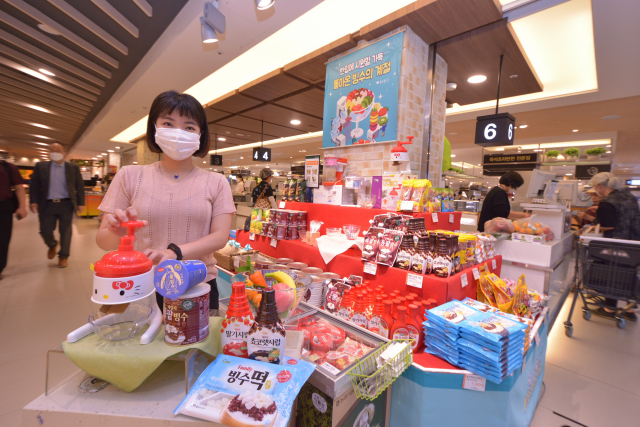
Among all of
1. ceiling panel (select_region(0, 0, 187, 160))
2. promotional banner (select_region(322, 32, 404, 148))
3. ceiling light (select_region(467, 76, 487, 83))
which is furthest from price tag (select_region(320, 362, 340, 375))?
ceiling light (select_region(467, 76, 487, 83))

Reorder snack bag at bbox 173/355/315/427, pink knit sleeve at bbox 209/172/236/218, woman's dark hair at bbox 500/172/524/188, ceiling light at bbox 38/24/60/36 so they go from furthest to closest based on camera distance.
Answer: woman's dark hair at bbox 500/172/524/188 < ceiling light at bbox 38/24/60/36 < pink knit sleeve at bbox 209/172/236/218 < snack bag at bbox 173/355/315/427

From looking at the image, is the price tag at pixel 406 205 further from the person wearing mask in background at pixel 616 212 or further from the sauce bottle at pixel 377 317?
the person wearing mask in background at pixel 616 212

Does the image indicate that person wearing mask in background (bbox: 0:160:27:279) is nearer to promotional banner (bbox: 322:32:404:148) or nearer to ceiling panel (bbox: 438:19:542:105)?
promotional banner (bbox: 322:32:404:148)

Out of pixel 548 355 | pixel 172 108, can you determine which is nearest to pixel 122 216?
pixel 172 108

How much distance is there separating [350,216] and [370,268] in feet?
2.36

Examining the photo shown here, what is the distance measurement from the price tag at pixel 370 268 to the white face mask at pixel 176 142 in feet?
4.69

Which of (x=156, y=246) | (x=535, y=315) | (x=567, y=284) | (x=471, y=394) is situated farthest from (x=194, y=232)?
(x=567, y=284)

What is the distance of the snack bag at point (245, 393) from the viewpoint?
2.45 ft

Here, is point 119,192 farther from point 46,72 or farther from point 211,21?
point 46,72

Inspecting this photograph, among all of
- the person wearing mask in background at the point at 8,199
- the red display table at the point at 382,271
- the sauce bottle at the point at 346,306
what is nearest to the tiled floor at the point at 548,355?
the person wearing mask in background at the point at 8,199

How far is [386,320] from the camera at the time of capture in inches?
67.3

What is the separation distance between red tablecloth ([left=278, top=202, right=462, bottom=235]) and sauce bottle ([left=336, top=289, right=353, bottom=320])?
868mm

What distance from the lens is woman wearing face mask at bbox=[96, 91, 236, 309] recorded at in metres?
1.24

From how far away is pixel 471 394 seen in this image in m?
1.51
